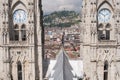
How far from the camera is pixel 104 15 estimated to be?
130ft

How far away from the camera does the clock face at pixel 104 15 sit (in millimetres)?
39594

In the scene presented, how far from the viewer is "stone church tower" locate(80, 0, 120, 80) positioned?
38.9m

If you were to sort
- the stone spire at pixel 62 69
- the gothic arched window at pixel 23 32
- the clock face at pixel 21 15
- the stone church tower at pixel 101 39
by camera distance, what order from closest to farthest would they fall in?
the stone spire at pixel 62 69
the stone church tower at pixel 101 39
the clock face at pixel 21 15
the gothic arched window at pixel 23 32

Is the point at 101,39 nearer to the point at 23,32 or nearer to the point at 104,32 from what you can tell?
the point at 104,32

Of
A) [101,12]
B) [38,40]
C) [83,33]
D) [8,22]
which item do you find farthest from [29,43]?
[101,12]

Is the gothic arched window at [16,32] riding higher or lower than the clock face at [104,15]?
lower

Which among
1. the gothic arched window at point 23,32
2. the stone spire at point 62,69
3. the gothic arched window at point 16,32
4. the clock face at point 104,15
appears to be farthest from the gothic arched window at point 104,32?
the gothic arched window at point 16,32

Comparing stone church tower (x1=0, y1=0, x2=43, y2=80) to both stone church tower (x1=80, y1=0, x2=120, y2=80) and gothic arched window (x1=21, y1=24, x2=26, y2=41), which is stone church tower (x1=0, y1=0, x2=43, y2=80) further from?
stone church tower (x1=80, y1=0, x2=120, y2=80)

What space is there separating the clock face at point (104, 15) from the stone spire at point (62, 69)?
676 cm

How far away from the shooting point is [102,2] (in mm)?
39281

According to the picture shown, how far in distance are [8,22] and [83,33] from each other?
33.1ft

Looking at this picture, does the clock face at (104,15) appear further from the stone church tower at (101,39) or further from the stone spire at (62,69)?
Answer: the stone spire at (62,69)

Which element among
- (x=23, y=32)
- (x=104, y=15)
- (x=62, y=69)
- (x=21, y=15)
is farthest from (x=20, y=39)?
(x=104, y=15)

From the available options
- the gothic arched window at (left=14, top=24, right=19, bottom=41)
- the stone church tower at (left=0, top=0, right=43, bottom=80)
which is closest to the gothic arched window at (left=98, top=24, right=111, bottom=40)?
the stone church tower at (left=0, top=0, right=43, bottom=80)
